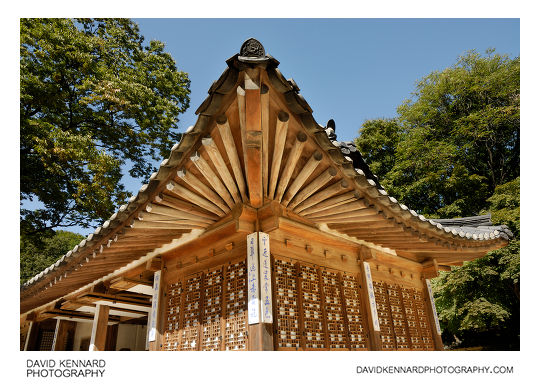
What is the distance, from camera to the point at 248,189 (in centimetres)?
451

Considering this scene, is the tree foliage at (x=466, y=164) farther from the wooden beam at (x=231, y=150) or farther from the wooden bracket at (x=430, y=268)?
the wooden beam at (x=231, y=150)

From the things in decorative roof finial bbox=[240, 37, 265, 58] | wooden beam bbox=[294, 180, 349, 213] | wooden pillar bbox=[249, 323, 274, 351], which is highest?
decorative roof finial bbox=[240, 37, 265, 58]

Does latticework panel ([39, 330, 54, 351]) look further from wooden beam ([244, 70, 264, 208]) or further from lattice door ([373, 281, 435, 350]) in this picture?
wooden beam ([244, 70, 264, 208])

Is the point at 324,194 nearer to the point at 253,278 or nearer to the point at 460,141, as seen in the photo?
the point at 253,278

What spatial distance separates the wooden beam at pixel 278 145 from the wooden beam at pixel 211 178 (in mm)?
610

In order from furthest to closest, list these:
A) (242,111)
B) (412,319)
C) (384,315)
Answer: (412,319)
(384,315)
(242,111)

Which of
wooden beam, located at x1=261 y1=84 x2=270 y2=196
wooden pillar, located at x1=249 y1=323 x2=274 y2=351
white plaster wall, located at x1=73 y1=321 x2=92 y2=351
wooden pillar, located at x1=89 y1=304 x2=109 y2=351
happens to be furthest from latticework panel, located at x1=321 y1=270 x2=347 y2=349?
white plaster wall, located at x1=73 y1=321 x2=92 y2=351

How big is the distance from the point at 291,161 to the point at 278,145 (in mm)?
312

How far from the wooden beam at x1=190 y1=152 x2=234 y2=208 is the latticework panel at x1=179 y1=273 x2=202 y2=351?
5.68 ft

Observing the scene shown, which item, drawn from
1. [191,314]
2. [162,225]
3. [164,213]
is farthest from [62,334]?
[164,213]

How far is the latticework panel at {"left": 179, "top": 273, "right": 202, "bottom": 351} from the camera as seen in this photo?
17.5 feet

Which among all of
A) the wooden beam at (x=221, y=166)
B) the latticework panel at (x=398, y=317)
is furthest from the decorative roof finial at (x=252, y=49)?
the latticework panel at (x=398, y=317)

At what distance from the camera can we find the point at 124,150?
17375mm

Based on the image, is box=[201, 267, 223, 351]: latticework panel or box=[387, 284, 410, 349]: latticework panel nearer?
box=[201, 267, 223, 351]: latticework panel
